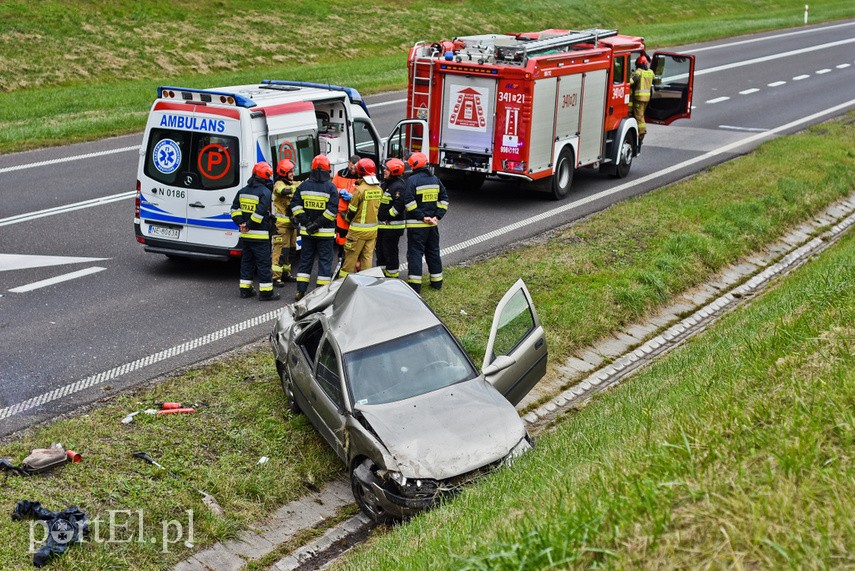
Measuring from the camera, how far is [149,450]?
335 inches

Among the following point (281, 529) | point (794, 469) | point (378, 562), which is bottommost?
point (281, 529)

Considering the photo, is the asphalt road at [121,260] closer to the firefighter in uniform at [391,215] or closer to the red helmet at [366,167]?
the firefighter in uniform at [391,215]

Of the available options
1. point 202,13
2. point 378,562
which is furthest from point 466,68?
point 202,13

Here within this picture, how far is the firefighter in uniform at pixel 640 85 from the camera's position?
1984 cm

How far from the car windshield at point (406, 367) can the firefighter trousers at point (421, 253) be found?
3.45 meters

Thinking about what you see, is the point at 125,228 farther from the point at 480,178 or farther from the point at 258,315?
the point at 480,178

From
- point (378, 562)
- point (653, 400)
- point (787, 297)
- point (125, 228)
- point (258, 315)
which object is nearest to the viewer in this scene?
point (378, 562)

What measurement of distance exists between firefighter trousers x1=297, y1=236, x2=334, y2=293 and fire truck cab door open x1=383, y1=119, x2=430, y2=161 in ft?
11.0

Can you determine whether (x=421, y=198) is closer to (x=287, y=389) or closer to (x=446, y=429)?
(x=287, y=389)

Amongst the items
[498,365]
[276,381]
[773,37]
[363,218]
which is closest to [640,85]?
[363,218]

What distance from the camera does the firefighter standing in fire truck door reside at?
512 inches

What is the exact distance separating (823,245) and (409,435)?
10779mm

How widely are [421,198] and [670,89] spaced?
34.3ft

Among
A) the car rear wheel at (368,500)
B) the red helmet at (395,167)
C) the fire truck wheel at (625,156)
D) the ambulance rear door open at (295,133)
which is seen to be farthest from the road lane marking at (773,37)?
the car rear wheel at (368,500)
